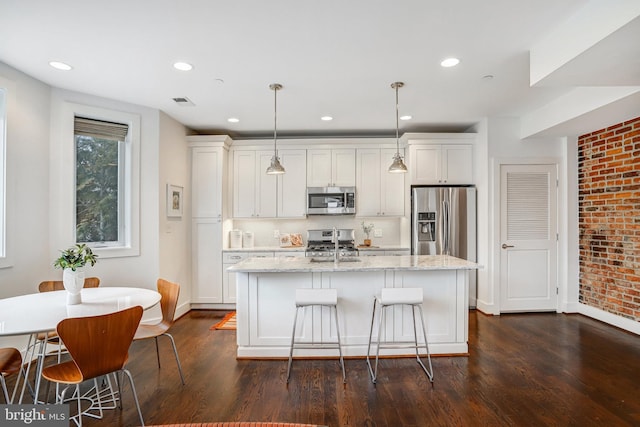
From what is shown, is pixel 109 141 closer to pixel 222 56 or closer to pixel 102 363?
pixel 222 56

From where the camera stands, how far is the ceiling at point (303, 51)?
83.1 inches

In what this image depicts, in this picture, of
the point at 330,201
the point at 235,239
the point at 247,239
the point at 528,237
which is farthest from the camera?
the point at 247,239

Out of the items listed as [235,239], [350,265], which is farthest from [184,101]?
[350,265]

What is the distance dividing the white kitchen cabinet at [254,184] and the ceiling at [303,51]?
43.5 inches

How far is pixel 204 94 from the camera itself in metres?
3.61

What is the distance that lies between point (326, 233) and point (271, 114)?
6.36 ft

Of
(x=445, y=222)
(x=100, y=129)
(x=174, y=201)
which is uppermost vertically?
(x=100, y=129)

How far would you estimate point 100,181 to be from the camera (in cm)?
374

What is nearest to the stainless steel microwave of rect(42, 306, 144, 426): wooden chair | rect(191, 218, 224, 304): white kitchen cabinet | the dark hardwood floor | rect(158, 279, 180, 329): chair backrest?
rect(191, 218, 224, 304): white kitchen cabinet

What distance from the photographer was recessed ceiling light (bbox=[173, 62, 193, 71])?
2.87 meters

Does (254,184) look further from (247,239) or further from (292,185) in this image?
(247,239)

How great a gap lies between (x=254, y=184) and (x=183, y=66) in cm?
232

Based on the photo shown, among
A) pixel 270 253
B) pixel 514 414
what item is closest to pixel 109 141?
pixel 270 253

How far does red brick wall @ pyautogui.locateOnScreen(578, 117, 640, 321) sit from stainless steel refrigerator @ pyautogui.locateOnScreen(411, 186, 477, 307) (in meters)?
1.40
